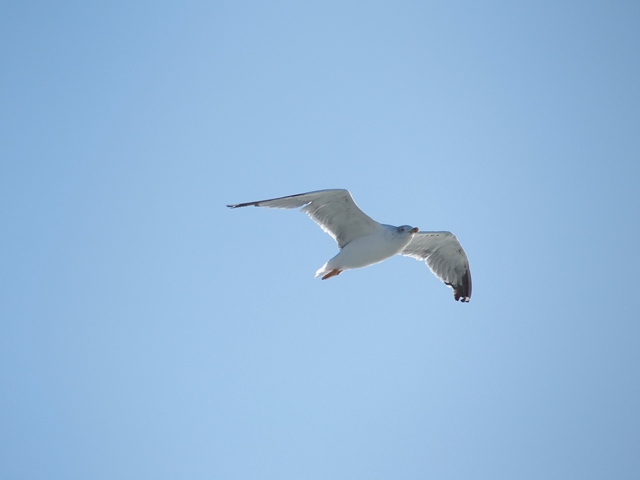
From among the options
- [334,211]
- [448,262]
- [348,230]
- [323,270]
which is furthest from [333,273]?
[448,262]

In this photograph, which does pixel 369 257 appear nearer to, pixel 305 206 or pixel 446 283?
pixel 305 206

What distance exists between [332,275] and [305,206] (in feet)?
3.75

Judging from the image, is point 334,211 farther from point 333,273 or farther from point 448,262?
point 448,262

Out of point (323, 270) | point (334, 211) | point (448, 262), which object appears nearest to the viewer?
point (334, 211)

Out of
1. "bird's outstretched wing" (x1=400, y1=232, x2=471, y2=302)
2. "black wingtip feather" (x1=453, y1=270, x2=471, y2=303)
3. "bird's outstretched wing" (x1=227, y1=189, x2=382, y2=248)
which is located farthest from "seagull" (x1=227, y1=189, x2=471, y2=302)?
"black wingtip feather" (x1=453, y1=270, x2=471, y2=303)

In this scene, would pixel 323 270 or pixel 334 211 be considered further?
pixel 323 270

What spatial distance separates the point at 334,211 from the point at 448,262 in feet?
8.64

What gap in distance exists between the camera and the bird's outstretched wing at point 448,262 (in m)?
12.0

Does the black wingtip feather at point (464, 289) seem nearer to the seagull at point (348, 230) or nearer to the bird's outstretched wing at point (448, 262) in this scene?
the bird's outstretched wing at point (448, 262)

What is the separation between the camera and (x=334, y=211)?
34.9 feet

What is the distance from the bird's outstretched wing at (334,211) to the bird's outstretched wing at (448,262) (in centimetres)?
151

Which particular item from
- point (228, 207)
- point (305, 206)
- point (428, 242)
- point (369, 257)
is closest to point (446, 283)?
point (428, 242)

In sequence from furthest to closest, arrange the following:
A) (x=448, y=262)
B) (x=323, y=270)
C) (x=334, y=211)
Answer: (x=448, y=262)
(x=323, y=270)
(x=334, y=211)

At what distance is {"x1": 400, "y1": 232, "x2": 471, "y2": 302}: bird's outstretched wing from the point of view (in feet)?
39.5
